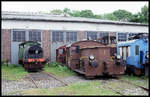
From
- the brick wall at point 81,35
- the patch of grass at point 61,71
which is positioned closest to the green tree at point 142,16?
the brick wall at point 81,35

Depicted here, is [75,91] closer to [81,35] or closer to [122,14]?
[81,35]

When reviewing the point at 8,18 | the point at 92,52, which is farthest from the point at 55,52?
the point at 92,52

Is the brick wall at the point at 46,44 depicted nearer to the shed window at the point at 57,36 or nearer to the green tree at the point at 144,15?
the shed window at the point at 57,36

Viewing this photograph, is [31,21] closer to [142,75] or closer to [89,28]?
[89,28]

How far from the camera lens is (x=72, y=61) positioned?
14867mm

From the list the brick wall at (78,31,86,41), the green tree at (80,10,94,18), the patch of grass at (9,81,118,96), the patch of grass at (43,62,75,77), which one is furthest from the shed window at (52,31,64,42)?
the green tree at (80,10,94,18)

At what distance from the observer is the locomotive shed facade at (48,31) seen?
24.2 metres

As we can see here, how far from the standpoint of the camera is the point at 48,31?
84.1ft

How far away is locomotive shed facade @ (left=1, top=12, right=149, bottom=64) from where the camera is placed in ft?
79.5

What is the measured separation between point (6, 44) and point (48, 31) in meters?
5.06

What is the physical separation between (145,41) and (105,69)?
2963mm

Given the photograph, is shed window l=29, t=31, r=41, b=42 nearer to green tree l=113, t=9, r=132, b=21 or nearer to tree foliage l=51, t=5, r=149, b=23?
tree foliage l=51, t=5, r=149, b=23

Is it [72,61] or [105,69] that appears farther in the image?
[72,61]

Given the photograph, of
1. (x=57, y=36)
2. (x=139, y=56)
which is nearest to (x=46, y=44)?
(x=57, y=36)
